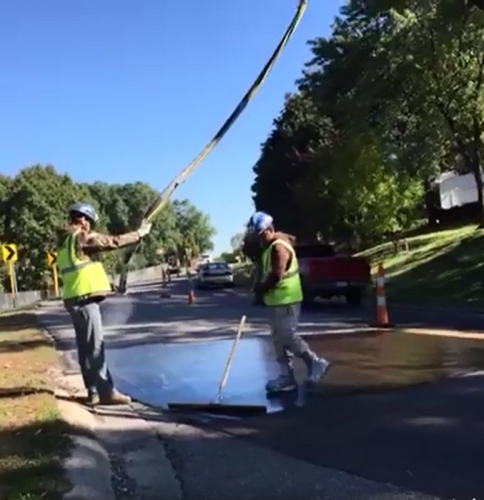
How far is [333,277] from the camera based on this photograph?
81.2 ft

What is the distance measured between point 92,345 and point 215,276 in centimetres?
4046

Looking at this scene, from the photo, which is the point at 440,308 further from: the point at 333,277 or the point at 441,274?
the point at 441,274

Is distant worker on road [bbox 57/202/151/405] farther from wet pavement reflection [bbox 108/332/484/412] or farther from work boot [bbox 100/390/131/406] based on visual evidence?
wet pavement reflection [bbox 108/332/484/412]

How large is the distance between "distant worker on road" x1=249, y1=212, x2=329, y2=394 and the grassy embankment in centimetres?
236

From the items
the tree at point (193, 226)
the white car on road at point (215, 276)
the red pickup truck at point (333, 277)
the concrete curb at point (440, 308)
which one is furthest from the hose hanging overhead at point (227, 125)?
the tree at point (193, 226)

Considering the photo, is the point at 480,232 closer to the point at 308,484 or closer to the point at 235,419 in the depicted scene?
the point at 235,419

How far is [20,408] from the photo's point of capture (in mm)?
8516

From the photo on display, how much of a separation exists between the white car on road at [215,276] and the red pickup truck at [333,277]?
24.2 m

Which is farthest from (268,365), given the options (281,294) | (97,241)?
(97,241)

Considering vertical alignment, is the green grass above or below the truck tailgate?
below

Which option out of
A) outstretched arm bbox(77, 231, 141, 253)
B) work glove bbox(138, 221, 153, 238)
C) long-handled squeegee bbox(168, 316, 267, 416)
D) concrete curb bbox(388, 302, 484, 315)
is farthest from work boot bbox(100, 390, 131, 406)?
concrete curb bbox(388, 302, 484, 315)

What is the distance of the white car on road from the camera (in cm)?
4953

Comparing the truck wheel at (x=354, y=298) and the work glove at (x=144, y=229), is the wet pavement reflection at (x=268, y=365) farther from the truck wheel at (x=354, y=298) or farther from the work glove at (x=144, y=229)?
the truck wheel at (x=354, y=298)

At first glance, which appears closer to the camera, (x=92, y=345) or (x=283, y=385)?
(x=92, y=345)
